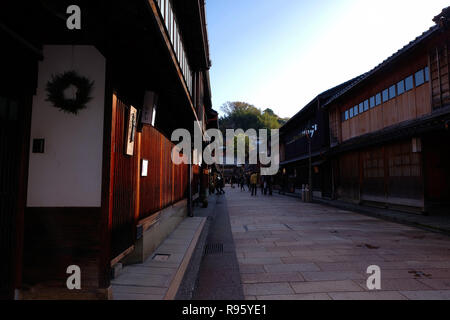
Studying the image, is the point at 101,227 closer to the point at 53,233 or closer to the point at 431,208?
the point at 53,233

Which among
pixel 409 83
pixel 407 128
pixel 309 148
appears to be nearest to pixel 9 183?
pixel 407 128

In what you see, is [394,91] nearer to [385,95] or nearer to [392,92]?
[392,92]

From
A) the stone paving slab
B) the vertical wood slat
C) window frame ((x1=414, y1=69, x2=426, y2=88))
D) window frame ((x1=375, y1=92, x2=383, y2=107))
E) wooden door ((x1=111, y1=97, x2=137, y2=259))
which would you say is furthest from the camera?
window frame ((x1=375, y1=92, x2=383, y2=107))

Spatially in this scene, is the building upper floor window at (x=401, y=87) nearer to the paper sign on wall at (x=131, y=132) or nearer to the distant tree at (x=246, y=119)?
the paper sign on wall at (x=131, y=132)

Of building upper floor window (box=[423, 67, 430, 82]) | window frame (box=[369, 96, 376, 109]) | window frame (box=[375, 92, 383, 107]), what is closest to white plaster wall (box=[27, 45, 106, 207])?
building upper floor window (box=[423, 67, 430, 82])

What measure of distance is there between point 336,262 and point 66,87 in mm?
5887

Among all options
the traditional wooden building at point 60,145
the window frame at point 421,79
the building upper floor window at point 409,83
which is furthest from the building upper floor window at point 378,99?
the traditional wooden building at point 60,145

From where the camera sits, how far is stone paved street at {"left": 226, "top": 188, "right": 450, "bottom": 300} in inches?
163

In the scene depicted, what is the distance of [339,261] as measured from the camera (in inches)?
222

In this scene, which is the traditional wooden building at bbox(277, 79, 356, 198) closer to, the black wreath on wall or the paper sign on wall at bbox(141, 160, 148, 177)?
the paper sign on wall at bbox(141, 160, 148, 177)

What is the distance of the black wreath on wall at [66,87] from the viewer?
3.56 m

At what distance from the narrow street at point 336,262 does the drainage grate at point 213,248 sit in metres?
0.44

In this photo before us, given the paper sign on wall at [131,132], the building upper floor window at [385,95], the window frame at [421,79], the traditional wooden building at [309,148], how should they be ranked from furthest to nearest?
the traditional wooden building at [309,148] → the building upper floor window at [385,95] → the window frame at [421,79] → the paper sign on wall at [131,132]
